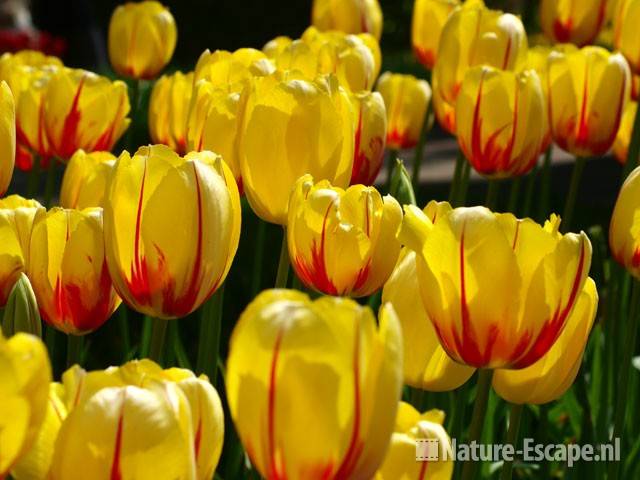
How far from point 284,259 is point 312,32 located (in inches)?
38.3

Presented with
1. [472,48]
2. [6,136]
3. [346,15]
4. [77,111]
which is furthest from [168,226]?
[346,15]

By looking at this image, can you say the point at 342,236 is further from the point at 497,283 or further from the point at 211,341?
the point at 211,341

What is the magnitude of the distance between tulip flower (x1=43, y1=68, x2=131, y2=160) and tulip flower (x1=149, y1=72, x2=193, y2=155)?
0.11 m

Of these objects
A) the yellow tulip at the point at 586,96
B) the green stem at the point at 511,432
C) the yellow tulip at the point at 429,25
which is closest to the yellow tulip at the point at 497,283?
the green stem at the point at 511,432

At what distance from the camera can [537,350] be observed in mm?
1368

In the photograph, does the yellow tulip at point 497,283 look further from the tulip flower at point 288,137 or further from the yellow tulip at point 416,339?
the tulip flower at point 288,137

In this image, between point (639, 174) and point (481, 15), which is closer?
point (639, 174)

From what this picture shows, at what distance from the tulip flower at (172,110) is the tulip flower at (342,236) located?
746 millimetres

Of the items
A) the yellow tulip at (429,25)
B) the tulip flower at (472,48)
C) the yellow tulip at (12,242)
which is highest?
the yellow tulip at (12,242)

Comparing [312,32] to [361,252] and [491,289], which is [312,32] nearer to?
[361,252]

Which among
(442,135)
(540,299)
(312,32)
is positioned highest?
(540,299)

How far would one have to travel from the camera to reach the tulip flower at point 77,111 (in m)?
2.54

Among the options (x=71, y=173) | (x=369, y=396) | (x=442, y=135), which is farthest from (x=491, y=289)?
(x=442, y=135)

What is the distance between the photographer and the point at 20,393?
91 centimetres
